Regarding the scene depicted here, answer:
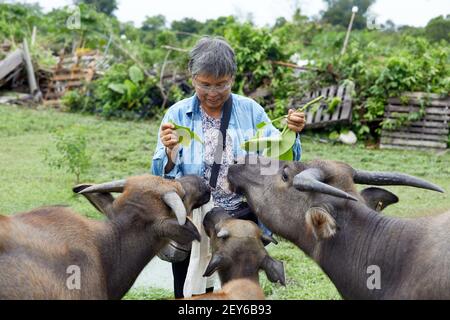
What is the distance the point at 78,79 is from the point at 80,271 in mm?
20389

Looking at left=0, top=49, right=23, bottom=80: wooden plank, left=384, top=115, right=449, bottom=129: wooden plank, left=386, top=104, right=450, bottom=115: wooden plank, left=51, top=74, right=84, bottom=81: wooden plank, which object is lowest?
left=384, top=115, right=449, bottom=129: wooden plank

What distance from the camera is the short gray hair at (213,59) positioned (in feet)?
20.0

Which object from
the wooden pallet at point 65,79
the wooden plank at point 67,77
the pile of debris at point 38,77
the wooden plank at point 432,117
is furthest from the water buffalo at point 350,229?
the wooden plank at point 67,77

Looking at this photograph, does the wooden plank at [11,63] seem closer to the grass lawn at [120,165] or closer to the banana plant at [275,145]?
the grass lawn at [120,165]

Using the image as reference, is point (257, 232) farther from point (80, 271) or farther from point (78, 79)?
point (78, 79)

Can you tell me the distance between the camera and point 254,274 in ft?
18.8

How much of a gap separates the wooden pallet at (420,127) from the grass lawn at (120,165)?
0.70 m

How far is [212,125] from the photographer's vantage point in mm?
6535

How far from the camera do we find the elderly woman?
20.2 ft

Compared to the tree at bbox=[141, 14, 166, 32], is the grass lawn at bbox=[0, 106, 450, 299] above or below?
below

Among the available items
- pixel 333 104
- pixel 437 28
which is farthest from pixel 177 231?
pixel 437 28

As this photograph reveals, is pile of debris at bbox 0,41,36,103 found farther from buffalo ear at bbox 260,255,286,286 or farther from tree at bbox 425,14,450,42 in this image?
tree at bbox 425,14,450,42

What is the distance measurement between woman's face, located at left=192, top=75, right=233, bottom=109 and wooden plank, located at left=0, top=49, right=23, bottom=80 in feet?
65.6

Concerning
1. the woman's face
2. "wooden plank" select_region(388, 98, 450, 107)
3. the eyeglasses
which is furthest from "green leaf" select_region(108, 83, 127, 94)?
the eyeglasses
